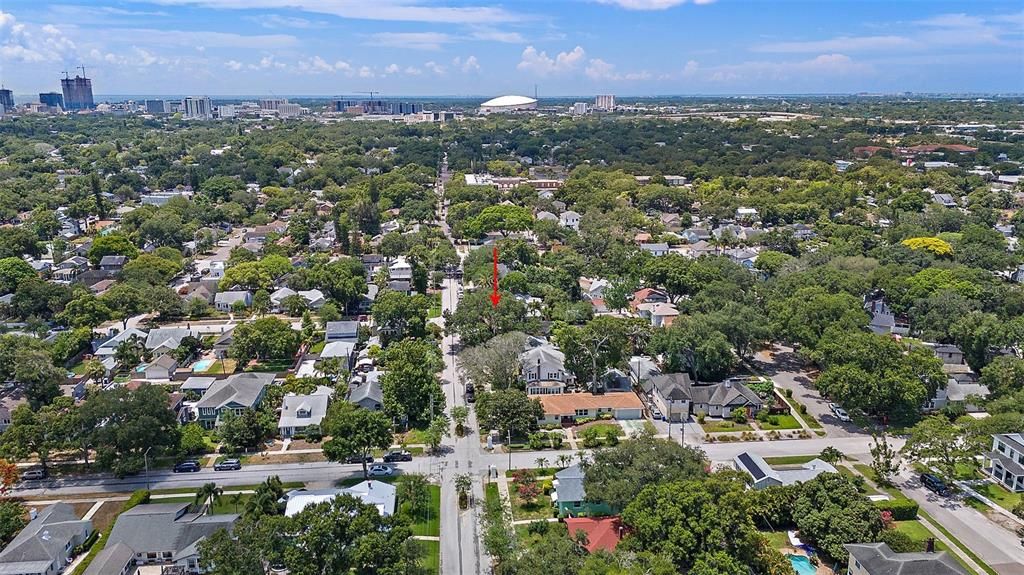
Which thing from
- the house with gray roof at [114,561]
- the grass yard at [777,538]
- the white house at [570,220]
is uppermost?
the white house at [570,220]

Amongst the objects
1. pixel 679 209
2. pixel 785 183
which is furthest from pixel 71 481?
pixel 785 183

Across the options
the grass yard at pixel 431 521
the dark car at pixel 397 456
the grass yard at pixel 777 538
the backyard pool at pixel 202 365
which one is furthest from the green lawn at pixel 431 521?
the backyard pool at pixel 202 365

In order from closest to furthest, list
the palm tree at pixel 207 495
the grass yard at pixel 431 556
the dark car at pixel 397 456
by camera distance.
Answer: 1. the grass yard at pixel 431 556
2. the palm tree at pixel 207 495
3. the dark car at pixel 397 456

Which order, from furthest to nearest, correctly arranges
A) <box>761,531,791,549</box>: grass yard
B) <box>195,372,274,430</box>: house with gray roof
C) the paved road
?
1. <box>195,372,274,430</box>: house with gray roof
2. <box>761,531,791,549</box>: grass yard
3. the paved road

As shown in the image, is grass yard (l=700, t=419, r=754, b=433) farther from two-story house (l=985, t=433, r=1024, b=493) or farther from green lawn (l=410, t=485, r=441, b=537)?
green lawn (l=410, t=485, r=441, b=537)

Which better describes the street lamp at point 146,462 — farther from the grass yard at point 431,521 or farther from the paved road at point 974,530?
the paved road at point 974,530

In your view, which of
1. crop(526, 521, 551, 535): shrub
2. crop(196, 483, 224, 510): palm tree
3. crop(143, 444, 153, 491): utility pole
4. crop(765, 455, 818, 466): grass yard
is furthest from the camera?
crop(765, 455, 818, 466): grass yard

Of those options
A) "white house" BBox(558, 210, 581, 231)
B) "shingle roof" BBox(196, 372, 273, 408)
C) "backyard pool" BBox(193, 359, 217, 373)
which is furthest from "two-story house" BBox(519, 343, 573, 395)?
"white house" BBox(558, 210, 581, 231)
